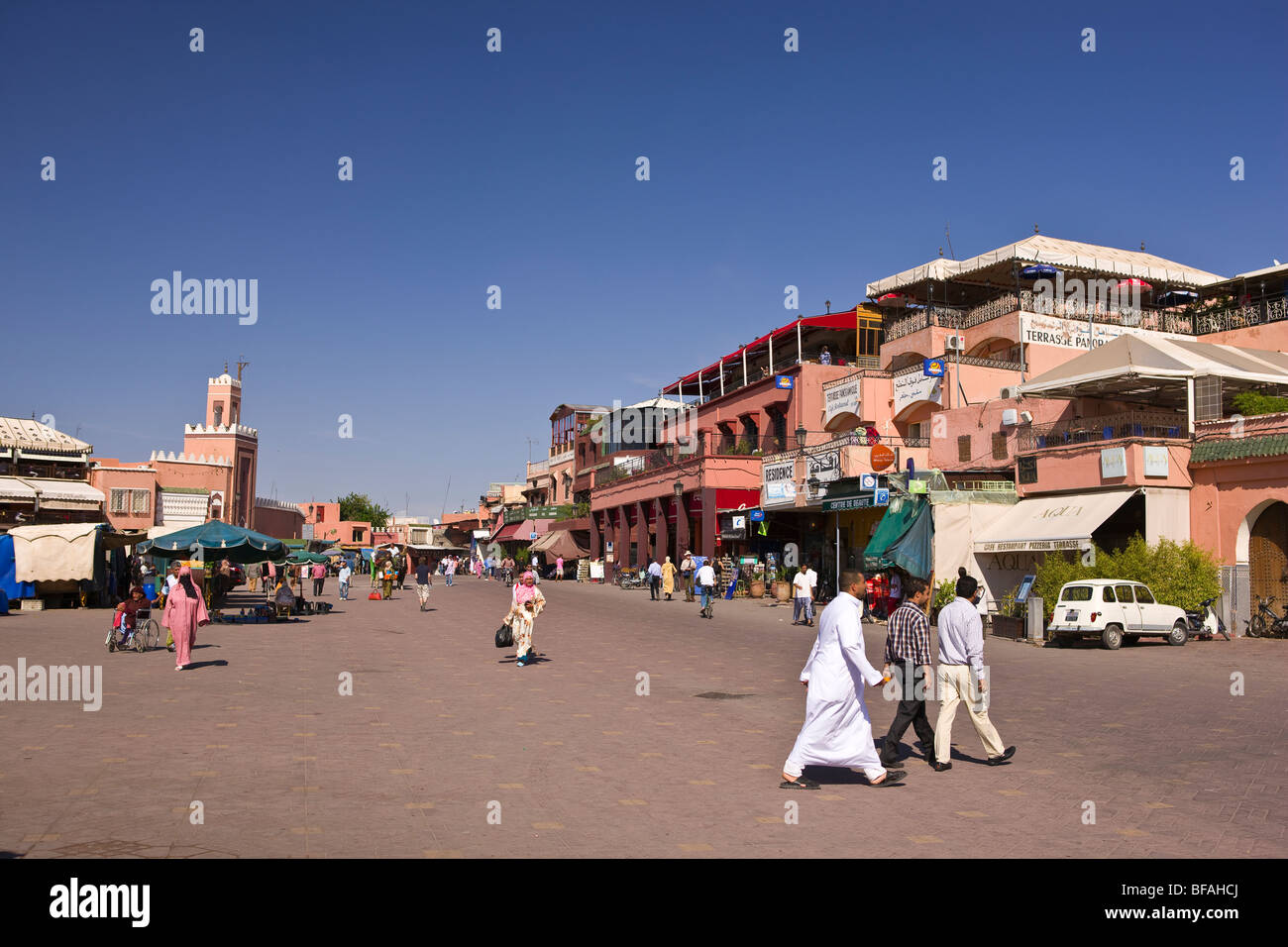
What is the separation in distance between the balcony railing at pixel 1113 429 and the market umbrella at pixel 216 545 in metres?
22.3

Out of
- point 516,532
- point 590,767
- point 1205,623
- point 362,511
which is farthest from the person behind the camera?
point 362,511

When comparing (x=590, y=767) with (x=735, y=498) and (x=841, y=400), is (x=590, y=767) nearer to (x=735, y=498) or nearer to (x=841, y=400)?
(x=841, y=400)

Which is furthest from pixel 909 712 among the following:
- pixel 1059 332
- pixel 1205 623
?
pixel 1059 332

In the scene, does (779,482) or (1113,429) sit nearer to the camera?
(1113,429)

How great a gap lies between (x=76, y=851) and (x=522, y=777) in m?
3.25

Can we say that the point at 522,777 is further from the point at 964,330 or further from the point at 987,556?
the point at 964,330

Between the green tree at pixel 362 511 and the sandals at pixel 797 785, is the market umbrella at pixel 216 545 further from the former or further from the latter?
the green tree at pixel 362 511

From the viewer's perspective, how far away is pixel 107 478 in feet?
182

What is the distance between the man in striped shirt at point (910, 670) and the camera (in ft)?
29.3

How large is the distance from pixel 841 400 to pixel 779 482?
4.23 m

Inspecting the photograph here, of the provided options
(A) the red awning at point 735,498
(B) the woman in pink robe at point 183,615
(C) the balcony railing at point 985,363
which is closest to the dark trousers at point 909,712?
A: (B) the woman in pink robe at point 183,615

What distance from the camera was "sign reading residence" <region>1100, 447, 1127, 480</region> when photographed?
989 inches

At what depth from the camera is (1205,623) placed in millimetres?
22594
